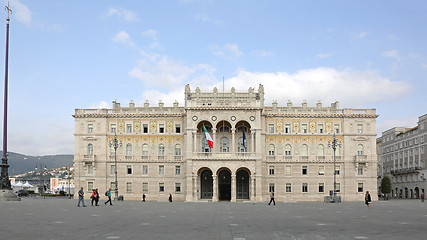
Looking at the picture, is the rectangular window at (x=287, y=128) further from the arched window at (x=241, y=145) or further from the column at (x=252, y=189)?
the column at (x=252, y=189)

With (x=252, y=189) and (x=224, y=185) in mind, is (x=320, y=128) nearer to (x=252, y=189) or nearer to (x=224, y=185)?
(x=252, y=189)

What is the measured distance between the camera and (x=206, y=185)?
82.1 meters

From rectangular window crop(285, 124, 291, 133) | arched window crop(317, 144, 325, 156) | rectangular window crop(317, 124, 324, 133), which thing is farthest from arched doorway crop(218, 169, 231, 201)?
rectangular window crop(317, 124, 324, 133)

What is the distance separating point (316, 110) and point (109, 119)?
3578cm

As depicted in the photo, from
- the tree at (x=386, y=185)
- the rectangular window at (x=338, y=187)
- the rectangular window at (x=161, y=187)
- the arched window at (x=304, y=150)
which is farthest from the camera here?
the tree at (x=386, y=185)

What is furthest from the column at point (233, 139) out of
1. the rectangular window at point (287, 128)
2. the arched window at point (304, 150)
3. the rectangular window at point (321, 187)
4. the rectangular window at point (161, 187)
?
the rectangular window at point (321, 187)

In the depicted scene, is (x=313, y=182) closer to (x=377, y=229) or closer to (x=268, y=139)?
(x=268, y=139)

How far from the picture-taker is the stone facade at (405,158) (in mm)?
98500

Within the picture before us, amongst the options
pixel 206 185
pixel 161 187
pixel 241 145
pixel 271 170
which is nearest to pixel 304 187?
pixel 271 170

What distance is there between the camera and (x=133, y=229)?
22922 millimetres

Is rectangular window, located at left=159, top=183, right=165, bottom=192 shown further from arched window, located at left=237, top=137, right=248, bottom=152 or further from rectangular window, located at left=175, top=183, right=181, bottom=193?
arched window, located at left=237, top=137, right=248, bottom=152

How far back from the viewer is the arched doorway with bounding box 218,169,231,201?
82125 millimetres

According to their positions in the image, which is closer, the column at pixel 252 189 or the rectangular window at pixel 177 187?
the column at pixel 252 189

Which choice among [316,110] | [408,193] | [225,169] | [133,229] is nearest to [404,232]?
[133,229]
